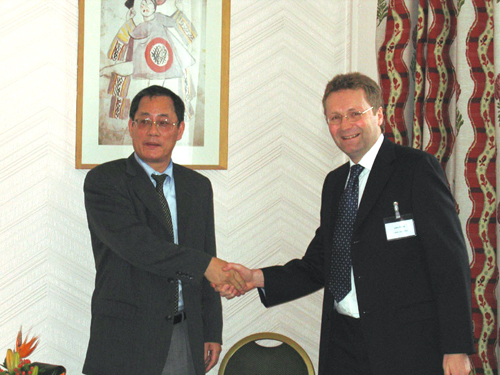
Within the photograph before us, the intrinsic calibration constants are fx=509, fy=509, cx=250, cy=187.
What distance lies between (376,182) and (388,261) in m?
0.30

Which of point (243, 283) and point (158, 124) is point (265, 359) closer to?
point (243, 283)

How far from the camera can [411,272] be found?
1849mm

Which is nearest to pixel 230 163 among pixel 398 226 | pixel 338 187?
pixel 338 187

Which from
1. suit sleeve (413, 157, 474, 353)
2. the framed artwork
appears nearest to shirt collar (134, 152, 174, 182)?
the framed artwork

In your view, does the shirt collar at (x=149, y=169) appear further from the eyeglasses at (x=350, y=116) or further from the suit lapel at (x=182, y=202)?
the eyeglasses at (x=350, y=116)

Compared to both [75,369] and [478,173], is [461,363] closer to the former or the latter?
[478,173]

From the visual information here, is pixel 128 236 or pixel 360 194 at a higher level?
pixel 360 194

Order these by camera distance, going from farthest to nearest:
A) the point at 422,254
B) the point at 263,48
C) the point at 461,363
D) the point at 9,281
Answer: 1. the point at 263,48
2. the point at 9,281
3. the point at 422,254
4. the point at 461,363

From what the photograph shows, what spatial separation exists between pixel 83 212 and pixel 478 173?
187 centimetres

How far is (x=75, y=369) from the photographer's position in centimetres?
253

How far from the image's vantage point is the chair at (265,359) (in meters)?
2.34

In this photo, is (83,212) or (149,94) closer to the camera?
(149,94)

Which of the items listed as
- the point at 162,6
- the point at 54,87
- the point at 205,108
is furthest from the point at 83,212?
the point at 162,6

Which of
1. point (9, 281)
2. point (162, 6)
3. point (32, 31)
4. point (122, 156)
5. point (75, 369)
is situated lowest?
point (75, 369)
